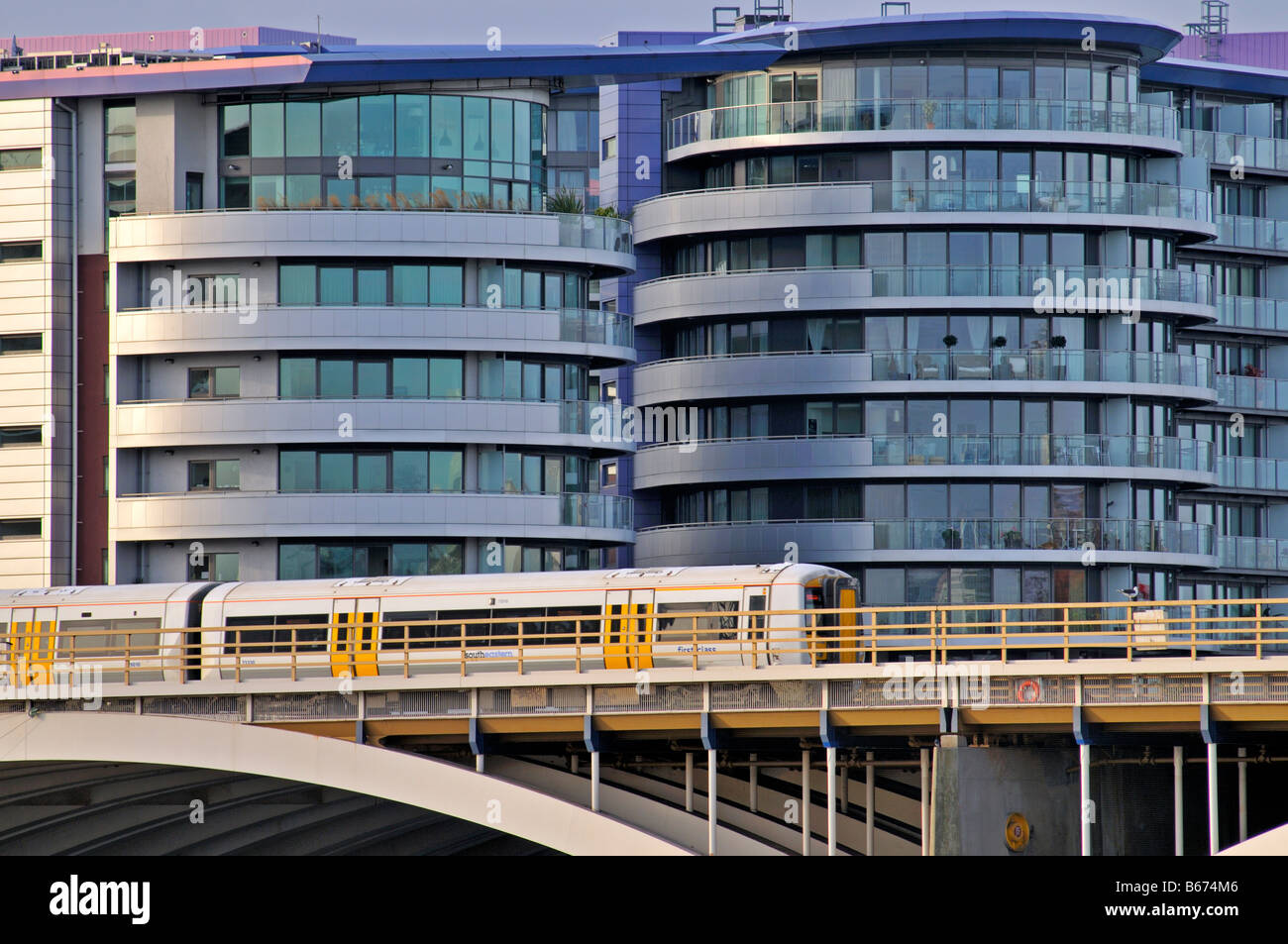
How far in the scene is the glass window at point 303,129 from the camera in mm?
71875

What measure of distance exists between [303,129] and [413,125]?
332cm

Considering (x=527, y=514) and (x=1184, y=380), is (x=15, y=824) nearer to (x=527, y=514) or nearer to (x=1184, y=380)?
(x=527, y=514)

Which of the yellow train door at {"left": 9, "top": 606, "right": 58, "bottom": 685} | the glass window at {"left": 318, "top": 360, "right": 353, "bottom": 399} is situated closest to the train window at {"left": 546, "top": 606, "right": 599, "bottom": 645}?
the yellow train door at {"left": 9, "top": 606, "right": 58, "bottom": 685}

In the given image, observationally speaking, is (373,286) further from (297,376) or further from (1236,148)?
(1236,148)

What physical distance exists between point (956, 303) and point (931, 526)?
7.27 metres

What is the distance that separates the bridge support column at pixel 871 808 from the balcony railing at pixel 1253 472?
3705cm

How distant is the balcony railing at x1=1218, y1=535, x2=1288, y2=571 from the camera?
84.3 metres

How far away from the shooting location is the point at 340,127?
71.9 meters

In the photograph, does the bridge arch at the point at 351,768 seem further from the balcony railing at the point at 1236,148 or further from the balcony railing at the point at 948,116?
the balcony railing at the point at 1236,148

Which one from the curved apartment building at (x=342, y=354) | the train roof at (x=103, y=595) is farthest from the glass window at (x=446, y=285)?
the train roof at (x=103, y=595)

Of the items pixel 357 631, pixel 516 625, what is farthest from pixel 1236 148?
pixel 357 631

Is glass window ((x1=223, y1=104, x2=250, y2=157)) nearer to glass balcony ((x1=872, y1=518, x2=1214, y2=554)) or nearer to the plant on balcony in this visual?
the plant on balcony

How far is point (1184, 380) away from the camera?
258 ft
